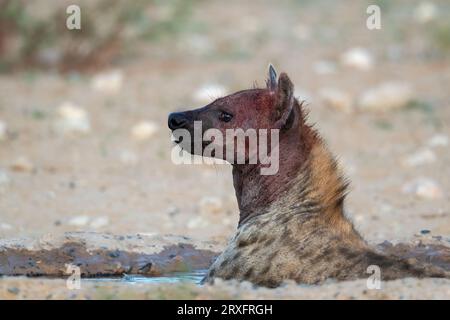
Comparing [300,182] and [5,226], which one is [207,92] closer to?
[5,226]

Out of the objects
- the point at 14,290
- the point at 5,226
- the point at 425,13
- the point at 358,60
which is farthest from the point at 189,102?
the point at 14,290

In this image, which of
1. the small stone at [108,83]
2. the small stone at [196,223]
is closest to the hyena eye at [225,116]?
the small stone at [196,223]

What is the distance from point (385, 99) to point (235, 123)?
633cm

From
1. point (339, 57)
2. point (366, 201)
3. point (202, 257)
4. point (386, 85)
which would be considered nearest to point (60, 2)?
point (339, 57)

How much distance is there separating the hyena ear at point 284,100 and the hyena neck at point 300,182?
0.05m

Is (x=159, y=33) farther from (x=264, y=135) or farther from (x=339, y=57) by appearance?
(x=264, y=135)

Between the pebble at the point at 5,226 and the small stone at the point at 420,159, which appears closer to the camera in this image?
the pebble at the point at 5,226

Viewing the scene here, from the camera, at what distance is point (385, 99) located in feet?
39.9

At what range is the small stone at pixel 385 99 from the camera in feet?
39.8

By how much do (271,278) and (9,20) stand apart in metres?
9.20

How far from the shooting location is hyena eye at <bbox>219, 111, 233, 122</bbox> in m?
6.09

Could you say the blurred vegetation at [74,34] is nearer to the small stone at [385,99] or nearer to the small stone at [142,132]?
the small stone at [142,132]

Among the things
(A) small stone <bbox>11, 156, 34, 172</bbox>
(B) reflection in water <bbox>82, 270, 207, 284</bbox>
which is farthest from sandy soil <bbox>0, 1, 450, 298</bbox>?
(B) reflection in water <bbox>82, 270, 207, 284</bbox>

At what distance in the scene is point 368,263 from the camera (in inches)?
213
